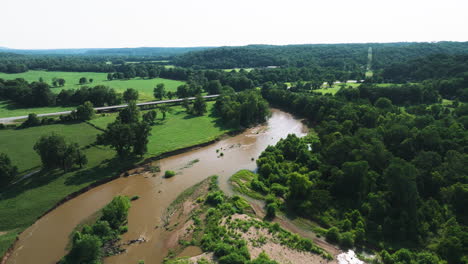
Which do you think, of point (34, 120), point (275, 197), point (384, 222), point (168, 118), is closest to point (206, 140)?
point (168, 118)

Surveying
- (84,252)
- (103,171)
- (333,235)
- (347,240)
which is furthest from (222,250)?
(103,171)

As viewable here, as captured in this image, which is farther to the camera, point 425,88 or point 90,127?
point 425,88

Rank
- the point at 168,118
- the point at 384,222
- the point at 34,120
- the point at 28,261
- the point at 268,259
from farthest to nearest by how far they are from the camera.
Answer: the point at 168,118
the point at 34,120
the point at 384,222
the point at 28,261
the point at 268,259

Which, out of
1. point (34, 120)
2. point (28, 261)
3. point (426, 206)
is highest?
point (34, 120)

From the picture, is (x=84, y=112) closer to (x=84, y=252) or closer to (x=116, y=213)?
(x=116, y=213)

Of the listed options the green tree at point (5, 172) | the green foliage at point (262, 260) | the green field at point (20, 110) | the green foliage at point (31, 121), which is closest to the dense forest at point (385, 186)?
the green foliage at point (262, 260)

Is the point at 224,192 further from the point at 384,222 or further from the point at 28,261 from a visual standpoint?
the point at 28,261
